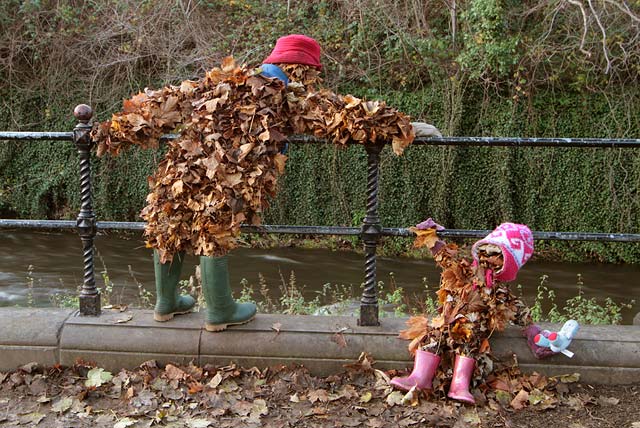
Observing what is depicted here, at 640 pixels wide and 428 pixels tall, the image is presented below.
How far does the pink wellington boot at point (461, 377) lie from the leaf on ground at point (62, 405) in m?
1.58

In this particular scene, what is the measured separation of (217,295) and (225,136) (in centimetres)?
72

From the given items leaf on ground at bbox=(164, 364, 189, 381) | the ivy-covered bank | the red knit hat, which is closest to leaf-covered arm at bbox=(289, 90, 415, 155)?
the red knit hat

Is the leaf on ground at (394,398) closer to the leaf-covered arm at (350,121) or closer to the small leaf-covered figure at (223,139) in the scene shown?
the small leaf-covered figure at (223,139)

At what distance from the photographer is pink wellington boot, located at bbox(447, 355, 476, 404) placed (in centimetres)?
264

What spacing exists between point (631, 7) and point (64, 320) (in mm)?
9367

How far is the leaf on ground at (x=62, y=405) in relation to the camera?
8.64 feet

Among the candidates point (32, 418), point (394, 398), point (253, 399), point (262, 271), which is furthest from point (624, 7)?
point (32, 418)

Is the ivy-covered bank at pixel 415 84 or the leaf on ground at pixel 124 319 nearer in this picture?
the leaf on ground at pixel 124 319

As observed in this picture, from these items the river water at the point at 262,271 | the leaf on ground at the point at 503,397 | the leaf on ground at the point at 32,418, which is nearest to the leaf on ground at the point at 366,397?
the leaf on ground at the point at 503,397

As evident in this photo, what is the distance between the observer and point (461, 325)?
275 cm

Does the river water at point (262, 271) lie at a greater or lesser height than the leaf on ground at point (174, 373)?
lesser

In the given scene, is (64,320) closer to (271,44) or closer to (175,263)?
(175,263)

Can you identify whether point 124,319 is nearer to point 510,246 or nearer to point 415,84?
point 510,246

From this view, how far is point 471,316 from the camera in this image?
2.76 m
